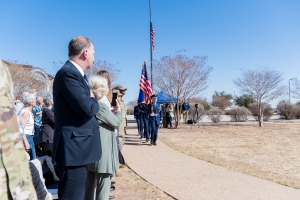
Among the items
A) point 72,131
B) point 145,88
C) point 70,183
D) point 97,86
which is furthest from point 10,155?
point 145,88

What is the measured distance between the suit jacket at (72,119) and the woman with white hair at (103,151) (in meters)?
0.74

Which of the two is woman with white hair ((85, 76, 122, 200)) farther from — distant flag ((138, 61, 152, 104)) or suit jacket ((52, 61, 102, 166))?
distant flag ((138, 61, 152, 104))

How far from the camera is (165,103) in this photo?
19328 millimetres

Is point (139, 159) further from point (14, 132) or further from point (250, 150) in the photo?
point (14, 132)

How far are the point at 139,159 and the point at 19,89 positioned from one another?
62.3 ft

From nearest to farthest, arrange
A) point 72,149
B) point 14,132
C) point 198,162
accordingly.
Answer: point 14,132, point 72,149, point 198,162

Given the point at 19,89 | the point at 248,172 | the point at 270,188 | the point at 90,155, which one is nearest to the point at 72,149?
the point at 90,155

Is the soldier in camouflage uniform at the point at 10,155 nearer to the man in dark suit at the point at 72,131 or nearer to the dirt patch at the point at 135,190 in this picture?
the man in dark suit at the point at 72,131

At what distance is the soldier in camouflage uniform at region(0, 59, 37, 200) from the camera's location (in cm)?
109

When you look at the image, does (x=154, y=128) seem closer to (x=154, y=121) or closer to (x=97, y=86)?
(x=154, y=121)

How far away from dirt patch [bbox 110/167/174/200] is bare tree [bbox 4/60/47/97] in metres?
19.5

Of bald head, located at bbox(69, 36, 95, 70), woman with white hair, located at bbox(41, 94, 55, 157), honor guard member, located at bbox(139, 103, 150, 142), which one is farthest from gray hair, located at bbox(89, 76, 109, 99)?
honor guard member, located at bbox(139, 103, 150, 142)

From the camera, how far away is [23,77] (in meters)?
23.8

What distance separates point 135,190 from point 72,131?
278 centimetres
